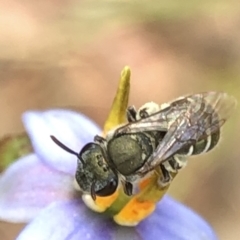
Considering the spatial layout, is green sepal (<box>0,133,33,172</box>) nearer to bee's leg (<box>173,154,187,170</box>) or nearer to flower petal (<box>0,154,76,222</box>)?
flower petal (<box>0,154,76,222</box>)

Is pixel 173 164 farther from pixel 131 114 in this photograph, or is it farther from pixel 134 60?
pixel 134 60

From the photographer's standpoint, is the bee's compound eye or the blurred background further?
the blurred background

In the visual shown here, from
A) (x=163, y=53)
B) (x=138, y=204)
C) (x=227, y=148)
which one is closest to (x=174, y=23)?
(x=163, y=53)

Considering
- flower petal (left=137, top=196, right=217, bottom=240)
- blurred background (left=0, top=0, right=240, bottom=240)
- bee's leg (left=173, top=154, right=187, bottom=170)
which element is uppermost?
bee's leg (left=173, top=154, right=187, bottom=170)

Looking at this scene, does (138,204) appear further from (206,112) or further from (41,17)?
(41,17)

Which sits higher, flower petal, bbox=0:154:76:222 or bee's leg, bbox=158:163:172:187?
bee's leg, bbox=158:163:172:187

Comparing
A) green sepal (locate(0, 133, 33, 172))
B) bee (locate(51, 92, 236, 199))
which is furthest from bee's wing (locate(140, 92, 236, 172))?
green sepal (locate(0, 133, 33, 172))

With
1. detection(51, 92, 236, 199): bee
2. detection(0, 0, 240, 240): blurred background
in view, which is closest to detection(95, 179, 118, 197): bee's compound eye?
detection(51, 92, 236, 199): bee
